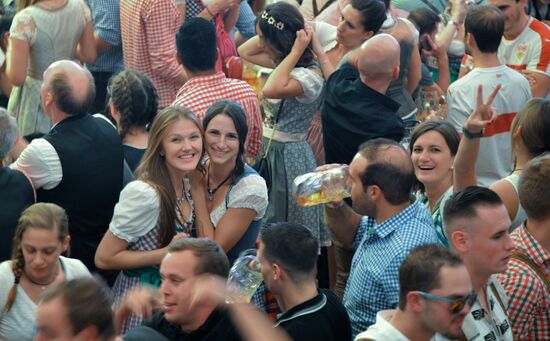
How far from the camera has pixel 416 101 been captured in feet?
24.4

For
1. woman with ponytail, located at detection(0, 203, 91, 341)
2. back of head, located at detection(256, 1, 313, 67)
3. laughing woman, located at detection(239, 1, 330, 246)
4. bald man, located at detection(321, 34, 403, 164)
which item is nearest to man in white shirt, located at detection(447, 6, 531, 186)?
bald man, located at detection(321, 34, 403, 164)

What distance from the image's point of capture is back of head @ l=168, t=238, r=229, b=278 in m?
4.23

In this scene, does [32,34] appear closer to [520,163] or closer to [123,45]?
[123,45]

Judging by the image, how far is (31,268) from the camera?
178 inches

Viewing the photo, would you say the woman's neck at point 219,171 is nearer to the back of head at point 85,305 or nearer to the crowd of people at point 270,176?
the crowd of people at point 270,176

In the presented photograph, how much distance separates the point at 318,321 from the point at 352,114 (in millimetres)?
2291

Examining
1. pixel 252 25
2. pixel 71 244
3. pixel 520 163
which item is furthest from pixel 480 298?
pixel 252 25

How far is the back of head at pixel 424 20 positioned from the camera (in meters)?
7.89

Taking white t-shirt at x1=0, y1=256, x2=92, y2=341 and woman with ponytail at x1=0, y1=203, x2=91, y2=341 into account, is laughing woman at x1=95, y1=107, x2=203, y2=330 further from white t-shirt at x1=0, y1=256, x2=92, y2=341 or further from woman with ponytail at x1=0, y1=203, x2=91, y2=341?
white t-shirt at x1=0, y1=256, x2=92, y2=341

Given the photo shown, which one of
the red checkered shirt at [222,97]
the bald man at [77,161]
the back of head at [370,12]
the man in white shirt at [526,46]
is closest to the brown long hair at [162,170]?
the bald man at [77,161]

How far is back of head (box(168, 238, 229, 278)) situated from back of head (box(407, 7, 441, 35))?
4.09 meters

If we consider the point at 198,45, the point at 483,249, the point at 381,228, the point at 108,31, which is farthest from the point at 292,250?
the point at 108,31

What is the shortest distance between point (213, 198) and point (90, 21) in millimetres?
2489

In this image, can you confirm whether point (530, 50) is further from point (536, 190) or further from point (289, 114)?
point (536, 190)
